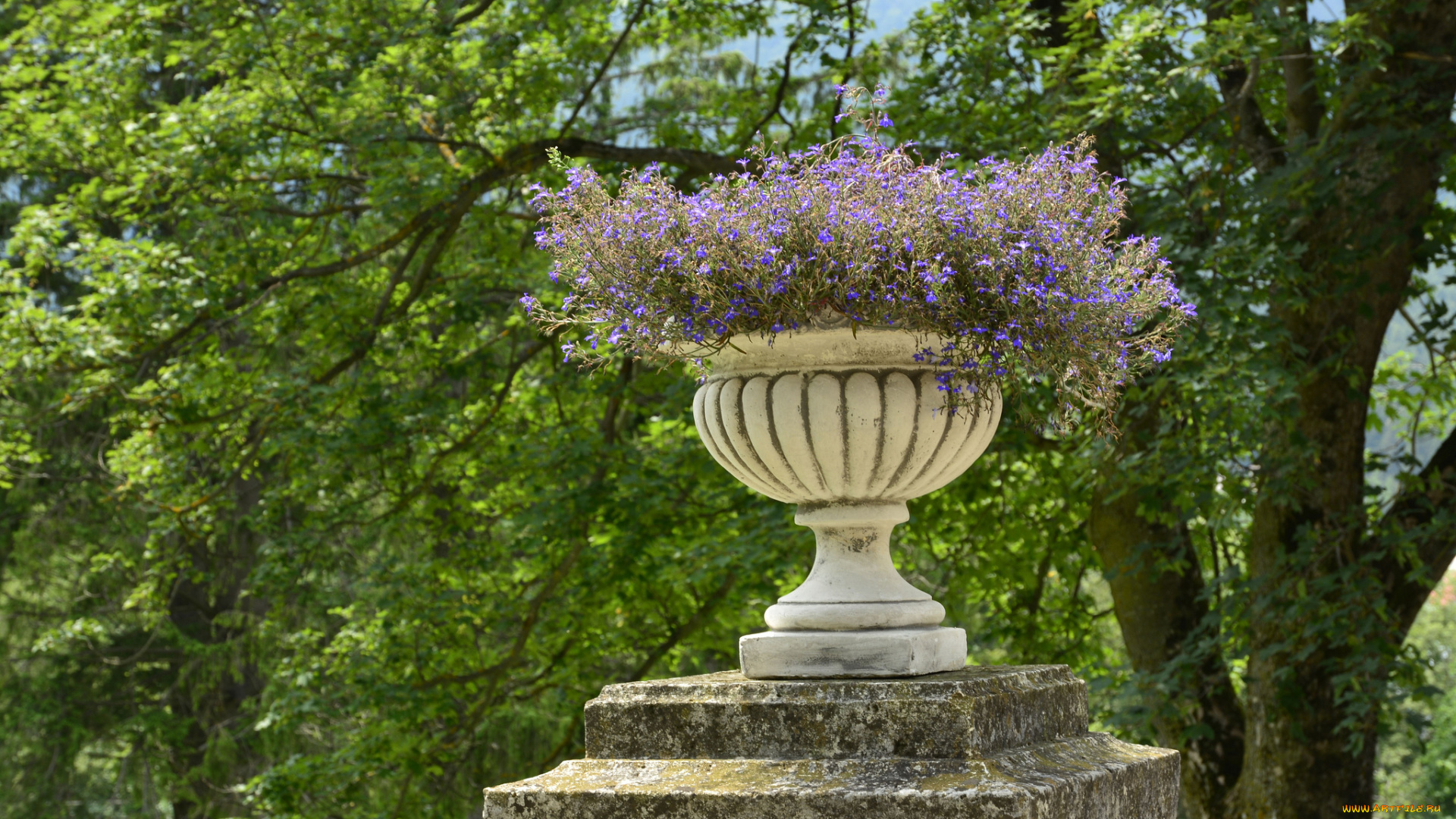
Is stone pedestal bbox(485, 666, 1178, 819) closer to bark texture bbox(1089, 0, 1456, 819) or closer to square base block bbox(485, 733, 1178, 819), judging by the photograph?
square base block bbox(485, 733, 1178, 819)

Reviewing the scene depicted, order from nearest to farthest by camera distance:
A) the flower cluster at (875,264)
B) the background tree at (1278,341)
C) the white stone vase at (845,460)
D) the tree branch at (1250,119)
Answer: the flower cluster at (875,264) → the white stone vase at (845,460) → the background tree at (1278,341) → the tree branch at (1250,119)

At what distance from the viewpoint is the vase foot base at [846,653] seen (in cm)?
243

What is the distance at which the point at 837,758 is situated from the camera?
2299mm

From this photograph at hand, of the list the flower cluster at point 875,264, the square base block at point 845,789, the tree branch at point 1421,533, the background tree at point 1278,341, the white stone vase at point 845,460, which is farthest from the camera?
the tree branch at point 1421,533

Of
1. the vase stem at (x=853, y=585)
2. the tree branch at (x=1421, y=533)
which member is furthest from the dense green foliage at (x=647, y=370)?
the vase stem at (x=853, y=585)

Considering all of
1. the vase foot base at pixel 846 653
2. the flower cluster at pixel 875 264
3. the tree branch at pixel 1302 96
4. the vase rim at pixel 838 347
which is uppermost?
the tree branch at pixel 1302 96

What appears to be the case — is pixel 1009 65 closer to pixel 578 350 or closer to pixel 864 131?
pixel 864 131

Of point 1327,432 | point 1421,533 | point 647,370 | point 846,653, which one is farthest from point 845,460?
point 647,370

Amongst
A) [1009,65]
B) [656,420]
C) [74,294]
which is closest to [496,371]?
[656,420]

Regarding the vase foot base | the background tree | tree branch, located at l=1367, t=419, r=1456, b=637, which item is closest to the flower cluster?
the vase foot base

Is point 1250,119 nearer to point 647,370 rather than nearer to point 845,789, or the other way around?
point 647,370

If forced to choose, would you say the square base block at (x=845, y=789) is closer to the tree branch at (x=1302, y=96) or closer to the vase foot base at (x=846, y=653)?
the vase foot base at (x=846, y=653)

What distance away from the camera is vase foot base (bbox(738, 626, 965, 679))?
2432 mm

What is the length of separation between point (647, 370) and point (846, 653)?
20.4ft
